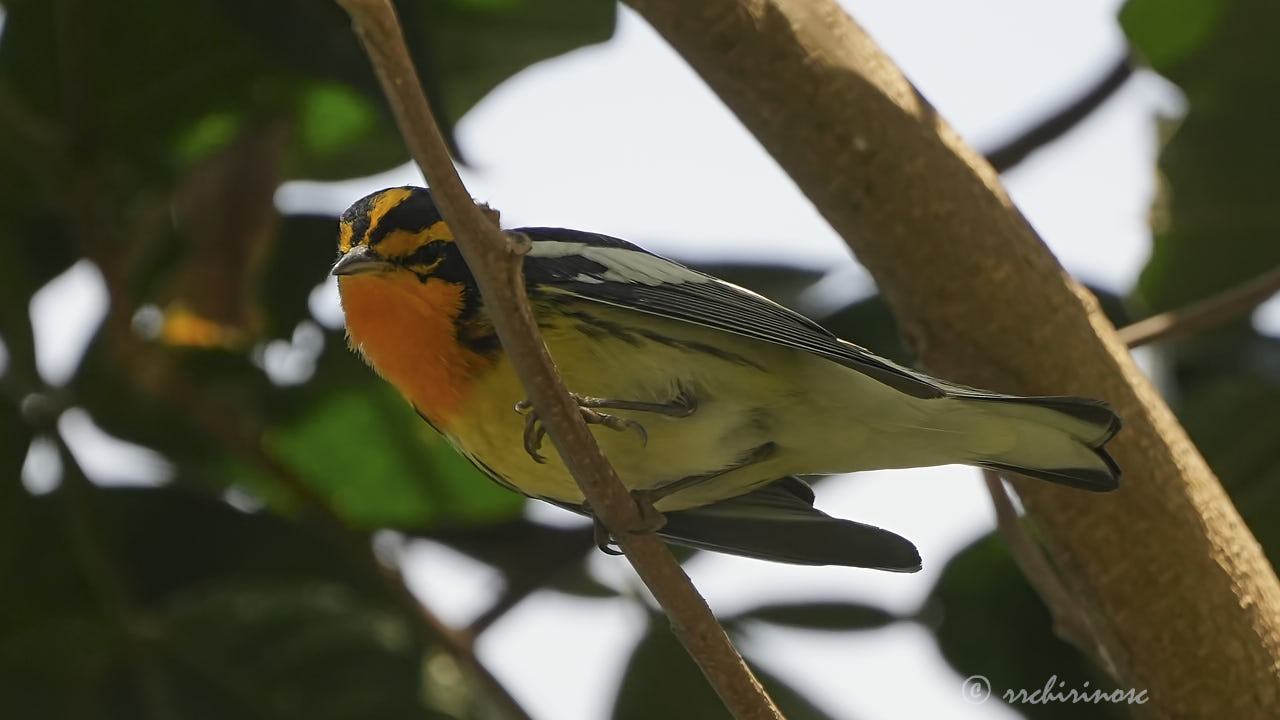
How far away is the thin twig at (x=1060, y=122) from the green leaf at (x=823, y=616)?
3.55 ft

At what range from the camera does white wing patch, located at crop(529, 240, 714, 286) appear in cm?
215

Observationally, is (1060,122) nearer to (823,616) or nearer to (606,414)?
(823,616)

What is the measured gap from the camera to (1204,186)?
2.94 m

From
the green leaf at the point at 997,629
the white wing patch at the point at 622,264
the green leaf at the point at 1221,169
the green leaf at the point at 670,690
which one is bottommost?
the green leaf at the point at 997,629

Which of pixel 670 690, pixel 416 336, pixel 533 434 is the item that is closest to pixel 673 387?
pixel 533 434

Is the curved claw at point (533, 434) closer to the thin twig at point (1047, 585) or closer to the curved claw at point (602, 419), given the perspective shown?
the curved claw at point (602, 419)

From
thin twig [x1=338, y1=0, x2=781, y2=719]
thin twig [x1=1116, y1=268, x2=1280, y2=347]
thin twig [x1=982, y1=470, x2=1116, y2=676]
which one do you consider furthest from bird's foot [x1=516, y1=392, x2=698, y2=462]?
thin twig [x1=1116, y1=268, x2=1280, y2=347]

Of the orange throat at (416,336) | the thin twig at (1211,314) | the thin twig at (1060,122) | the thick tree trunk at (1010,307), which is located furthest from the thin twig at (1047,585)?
the thin twig at (1060,122)

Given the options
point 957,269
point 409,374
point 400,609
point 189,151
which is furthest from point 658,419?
point 189,151

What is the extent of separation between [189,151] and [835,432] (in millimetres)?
1770

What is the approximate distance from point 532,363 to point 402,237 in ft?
2.40

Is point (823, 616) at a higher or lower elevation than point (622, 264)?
lower

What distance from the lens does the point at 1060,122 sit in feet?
10.9

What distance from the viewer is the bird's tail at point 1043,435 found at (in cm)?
199
